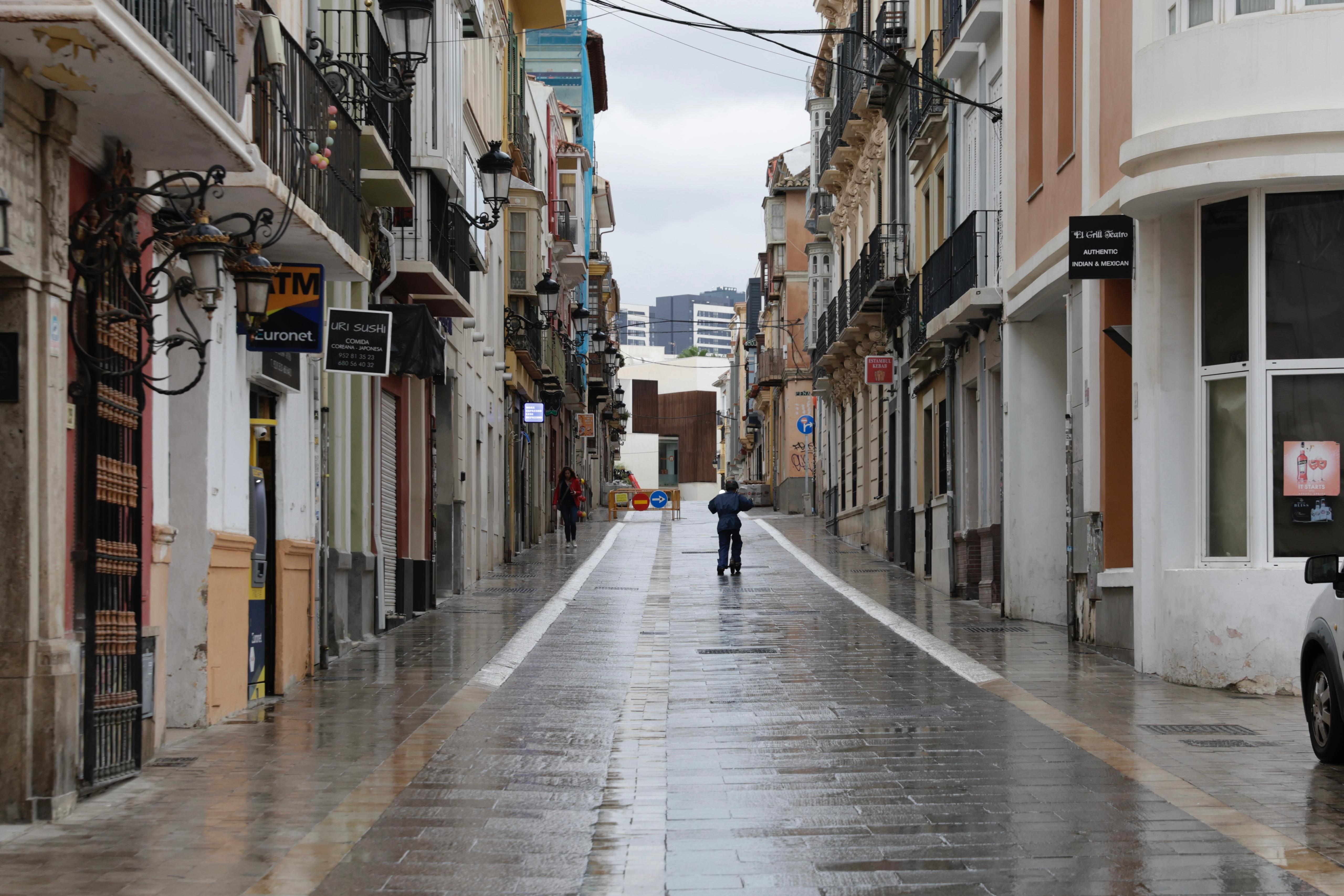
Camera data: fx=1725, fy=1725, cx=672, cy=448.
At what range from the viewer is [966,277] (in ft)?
75.2

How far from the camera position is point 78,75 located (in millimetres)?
7918

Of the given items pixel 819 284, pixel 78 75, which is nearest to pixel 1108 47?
pixel 78 75

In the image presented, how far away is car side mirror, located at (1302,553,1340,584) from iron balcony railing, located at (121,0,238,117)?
6227 millimetres

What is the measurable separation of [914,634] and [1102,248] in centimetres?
460

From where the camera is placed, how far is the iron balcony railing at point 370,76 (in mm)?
15992

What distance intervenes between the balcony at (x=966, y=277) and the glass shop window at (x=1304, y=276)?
7.80 metres

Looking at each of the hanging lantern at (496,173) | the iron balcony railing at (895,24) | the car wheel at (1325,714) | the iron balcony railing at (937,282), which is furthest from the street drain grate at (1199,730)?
the iron balcony railing at (895,24)

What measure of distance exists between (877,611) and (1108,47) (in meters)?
7.13

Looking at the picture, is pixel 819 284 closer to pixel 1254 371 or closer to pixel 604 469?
pixel 604 469

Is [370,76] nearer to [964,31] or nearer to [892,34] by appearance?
[964,31]

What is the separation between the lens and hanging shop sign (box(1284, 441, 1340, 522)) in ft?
41.4

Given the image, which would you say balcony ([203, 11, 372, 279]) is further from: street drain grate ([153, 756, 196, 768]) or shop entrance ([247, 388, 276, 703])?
street drain grate ([153, 756, 196, 768])

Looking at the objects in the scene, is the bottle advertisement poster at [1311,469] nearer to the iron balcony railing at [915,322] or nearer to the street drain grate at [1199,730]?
the street drain grate at [1199,730]

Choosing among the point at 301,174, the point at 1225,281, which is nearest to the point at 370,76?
the point at 301,174
